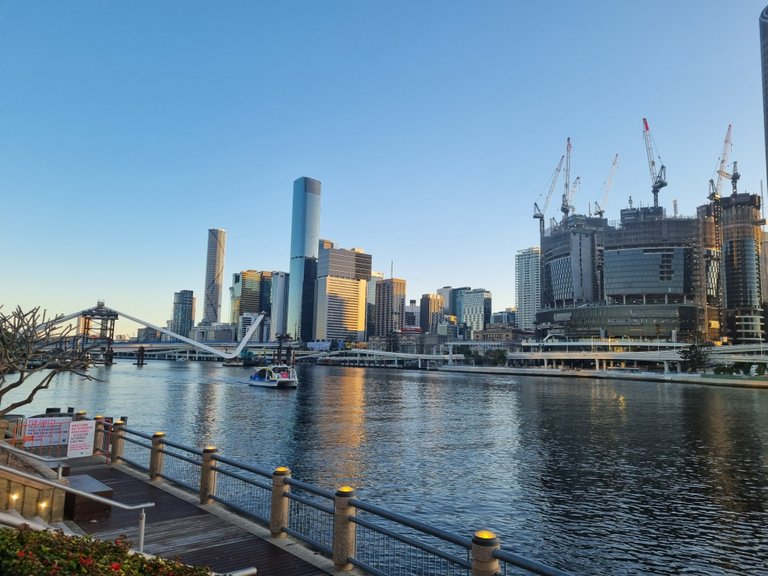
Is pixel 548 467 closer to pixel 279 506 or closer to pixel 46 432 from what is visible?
pixel 279 506

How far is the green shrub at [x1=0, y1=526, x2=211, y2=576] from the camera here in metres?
7.86

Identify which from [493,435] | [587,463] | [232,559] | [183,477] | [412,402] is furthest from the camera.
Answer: [412,402]

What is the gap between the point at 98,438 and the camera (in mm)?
25625

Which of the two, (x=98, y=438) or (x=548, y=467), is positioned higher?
(x=98, y=438)

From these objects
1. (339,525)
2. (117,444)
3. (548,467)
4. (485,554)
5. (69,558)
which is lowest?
(548,467)

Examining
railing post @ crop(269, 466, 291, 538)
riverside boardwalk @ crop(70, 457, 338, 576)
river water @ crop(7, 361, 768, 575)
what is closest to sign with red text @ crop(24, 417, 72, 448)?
riverside boardwalk @ crop(70, 457, 338, 576)

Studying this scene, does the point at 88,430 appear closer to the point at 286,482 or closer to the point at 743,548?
the point at 286,482

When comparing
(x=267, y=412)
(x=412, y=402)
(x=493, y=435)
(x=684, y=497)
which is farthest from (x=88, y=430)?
(x=412, y=402)

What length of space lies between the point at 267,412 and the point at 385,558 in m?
58.3

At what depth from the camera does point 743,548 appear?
23891 millimetres

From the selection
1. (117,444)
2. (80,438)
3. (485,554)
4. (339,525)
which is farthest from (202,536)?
(80,438)

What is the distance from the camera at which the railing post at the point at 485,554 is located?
987cm

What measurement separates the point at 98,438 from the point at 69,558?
773 inches

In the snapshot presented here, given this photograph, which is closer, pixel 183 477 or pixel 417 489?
pixel 183 477
